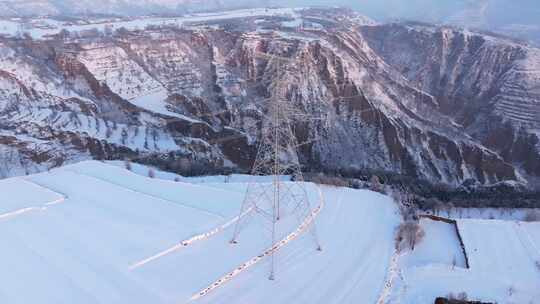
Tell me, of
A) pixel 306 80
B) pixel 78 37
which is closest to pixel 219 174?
pixel 306 80

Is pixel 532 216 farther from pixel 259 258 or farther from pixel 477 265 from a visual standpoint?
pixel 259 258

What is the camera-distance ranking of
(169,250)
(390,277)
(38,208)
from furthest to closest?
(38,208)
(390,277)
(169,250)

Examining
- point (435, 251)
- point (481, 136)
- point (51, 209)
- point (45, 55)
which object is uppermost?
point (45, 55)

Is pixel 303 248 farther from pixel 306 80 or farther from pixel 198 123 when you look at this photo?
pixel 306 80

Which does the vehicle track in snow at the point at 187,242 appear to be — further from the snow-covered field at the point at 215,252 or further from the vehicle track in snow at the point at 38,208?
the vehicle track in snow at the point at 38,208

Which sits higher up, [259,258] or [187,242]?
[187,242]

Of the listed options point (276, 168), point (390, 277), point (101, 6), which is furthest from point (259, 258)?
point (101, 6)
